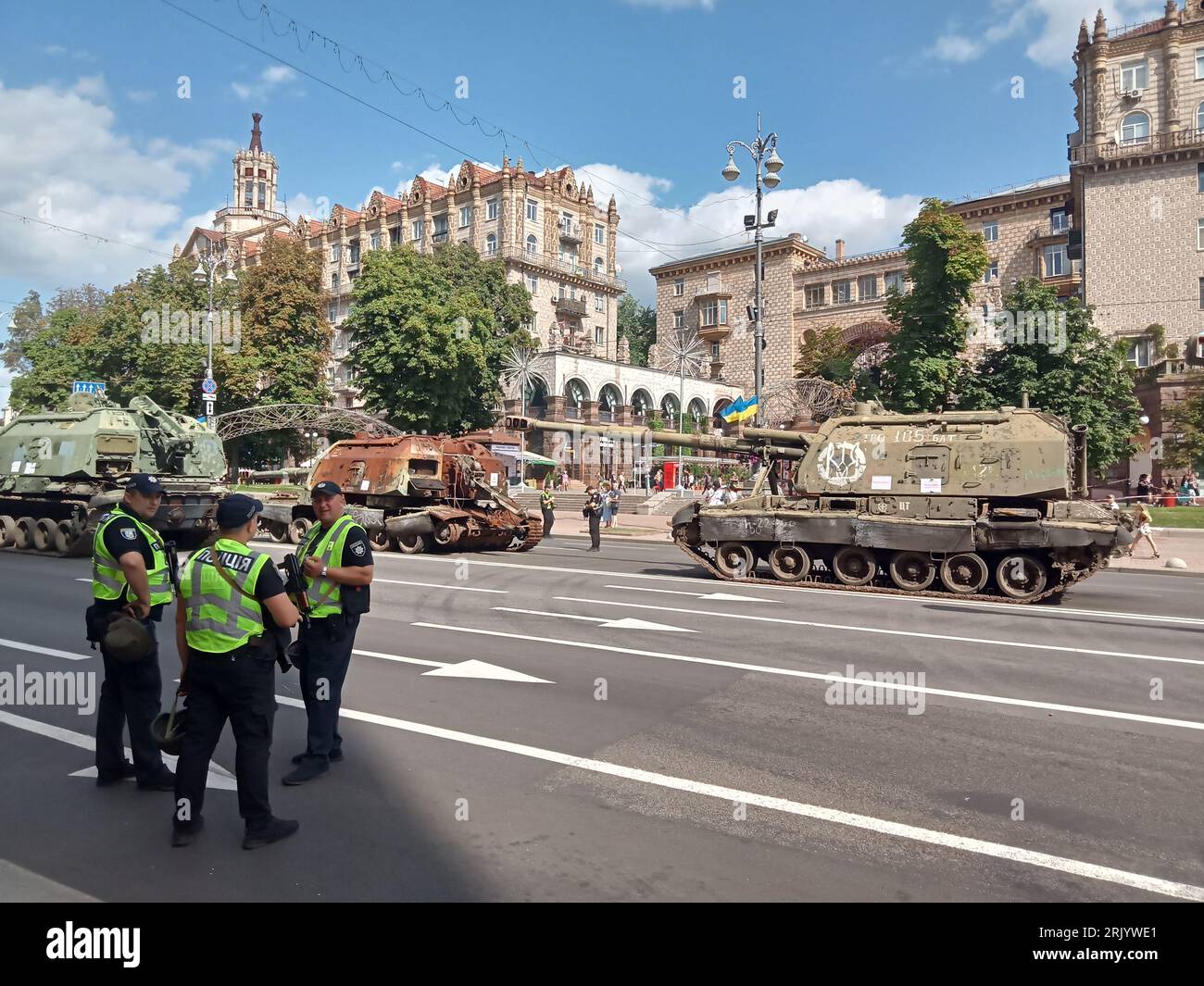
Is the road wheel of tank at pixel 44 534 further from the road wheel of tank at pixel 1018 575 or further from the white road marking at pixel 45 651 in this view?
the road wheel of tank at pixel 1018 575

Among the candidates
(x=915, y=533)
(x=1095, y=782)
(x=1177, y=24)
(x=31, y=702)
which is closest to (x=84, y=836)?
(x=31, y=702)

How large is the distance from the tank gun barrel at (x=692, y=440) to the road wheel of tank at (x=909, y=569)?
2657mm

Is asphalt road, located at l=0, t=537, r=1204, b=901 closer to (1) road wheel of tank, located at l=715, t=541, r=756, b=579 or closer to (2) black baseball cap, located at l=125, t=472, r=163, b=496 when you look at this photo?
(2) black baseball cap, located at l=125, t=472, r=163, b=496

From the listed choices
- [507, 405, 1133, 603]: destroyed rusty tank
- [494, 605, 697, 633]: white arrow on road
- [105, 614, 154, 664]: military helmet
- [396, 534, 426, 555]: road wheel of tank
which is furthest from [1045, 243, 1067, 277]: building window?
[105, 614, 154, 664]: military helmet

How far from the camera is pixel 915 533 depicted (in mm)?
13766

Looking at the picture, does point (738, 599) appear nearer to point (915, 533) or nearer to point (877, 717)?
point (915, 533)

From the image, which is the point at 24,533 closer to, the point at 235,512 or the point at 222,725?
the point at 235,512

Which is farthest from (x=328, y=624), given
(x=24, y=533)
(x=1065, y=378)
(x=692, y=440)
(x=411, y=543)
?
(x=1065, y=378)

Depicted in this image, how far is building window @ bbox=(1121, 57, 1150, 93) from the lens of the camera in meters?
41.8

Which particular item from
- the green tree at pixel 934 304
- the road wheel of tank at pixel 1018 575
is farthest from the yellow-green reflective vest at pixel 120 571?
the green tree at pixel 934 304

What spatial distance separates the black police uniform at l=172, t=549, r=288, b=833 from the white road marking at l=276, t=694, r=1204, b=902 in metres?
1.79

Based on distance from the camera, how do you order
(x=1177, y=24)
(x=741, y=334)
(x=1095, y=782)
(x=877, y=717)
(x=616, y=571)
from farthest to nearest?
(x=741, y=334) → (x=1177, y=24) → (x=616, y=571) → (x=877, y=717) → (x=1095, y=782)

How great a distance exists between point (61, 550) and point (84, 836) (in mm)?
15469

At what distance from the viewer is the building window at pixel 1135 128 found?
42.0 meters
